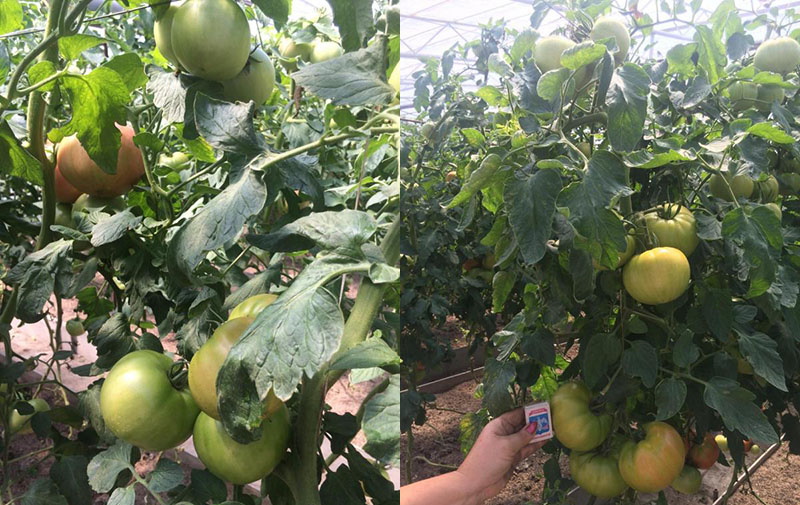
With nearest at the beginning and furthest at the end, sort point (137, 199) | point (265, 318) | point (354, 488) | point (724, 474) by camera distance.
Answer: point (265, 318)
point (354, 488)
point (137, 199)
point (724, 474)

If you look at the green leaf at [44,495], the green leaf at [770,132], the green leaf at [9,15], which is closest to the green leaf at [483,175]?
the green leaf at [770,132]

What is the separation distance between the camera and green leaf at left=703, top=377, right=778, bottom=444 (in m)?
0.57

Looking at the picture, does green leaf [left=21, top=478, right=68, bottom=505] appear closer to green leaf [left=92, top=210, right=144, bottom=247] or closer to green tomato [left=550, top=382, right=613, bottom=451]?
green leaf [left=92, top=210, right=144, bottom=247]

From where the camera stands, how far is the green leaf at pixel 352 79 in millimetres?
306

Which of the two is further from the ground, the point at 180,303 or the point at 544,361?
the point at 180,303

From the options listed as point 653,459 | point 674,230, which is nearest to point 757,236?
point 674,230

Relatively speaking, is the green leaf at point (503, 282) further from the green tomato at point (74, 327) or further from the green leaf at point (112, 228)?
the green tomato at point (74, 327)

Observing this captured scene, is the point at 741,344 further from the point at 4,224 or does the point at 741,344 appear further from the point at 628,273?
the point at 4,224

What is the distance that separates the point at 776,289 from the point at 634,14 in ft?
1.24

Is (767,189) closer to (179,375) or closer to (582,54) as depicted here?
(582,54)

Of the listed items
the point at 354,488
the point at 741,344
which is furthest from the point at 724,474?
the point at 354,488

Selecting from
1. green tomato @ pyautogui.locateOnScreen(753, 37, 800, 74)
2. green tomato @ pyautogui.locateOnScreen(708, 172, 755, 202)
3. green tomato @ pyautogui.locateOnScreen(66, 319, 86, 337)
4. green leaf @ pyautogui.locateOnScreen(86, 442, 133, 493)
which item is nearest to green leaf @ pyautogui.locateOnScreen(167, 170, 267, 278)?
green leaf @ pyautogui.locateOnScreen(86, 442, 133, 493)

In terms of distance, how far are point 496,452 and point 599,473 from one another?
173 millimetres

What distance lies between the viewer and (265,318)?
260 millimetres
